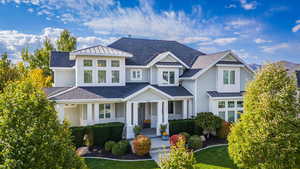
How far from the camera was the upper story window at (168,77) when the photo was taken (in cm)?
1961

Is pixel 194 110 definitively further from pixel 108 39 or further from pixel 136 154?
pixel 108 39

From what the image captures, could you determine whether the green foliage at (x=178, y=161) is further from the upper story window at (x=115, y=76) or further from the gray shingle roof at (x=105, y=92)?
the upper story window at (x=115, y=76)

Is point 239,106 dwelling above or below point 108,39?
below

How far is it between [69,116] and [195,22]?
17.0 metres

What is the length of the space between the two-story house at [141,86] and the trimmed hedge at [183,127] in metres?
0.94

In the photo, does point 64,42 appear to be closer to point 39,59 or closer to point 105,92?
point 39,59

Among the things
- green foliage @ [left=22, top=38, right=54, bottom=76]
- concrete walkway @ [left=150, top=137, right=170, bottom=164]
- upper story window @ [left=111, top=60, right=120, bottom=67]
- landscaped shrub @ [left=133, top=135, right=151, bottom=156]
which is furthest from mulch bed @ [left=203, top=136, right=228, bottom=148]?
green foliage @ [left=22, top=38, right=54, bottom=76]

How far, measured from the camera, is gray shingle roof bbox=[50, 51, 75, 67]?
18517mm

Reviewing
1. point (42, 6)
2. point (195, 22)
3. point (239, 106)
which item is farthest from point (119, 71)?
point (239, 106)

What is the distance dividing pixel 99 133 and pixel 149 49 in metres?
13.1

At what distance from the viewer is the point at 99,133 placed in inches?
526

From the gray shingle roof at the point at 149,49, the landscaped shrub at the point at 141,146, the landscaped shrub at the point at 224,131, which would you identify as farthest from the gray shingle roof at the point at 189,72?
the landscaped shrub at the point at 141,146

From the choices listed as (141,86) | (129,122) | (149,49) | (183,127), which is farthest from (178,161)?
(149,49)

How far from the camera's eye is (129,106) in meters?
15.3
